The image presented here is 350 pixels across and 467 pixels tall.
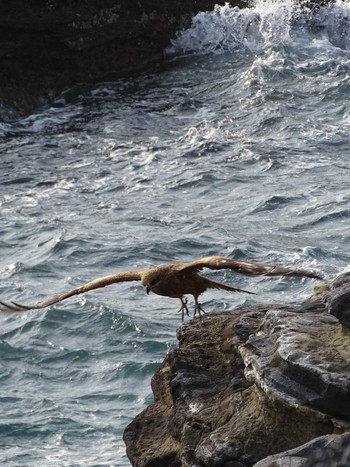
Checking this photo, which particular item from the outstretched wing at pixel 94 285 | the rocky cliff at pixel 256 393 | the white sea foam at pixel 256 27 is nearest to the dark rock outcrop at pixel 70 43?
the white sea foam at pixel 256 27

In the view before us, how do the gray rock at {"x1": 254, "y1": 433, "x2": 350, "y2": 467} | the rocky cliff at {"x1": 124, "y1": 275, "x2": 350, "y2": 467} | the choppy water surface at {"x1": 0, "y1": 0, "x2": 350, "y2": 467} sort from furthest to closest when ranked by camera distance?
the choppy water surface at {"x1": 0, "y1": 0, "x2": 350, "y2": 467}, the rocky cliff at {"x1": 124, "y1": 275, "x2": 350, "y2": 467}, the gray rock at {"x1": 254, "y1": 433, "x2": 350, "y2": 467}

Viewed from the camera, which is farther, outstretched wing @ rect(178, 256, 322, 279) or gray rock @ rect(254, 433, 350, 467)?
outstretched wing @ rect(178, 256, 322, 279)

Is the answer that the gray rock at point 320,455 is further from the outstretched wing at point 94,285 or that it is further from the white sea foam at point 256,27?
the white sea foam at point 256,27

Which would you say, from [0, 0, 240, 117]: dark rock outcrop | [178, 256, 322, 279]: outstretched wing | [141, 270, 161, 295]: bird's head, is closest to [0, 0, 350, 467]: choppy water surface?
[0, 0, 240, 117]: dark rock outcrop

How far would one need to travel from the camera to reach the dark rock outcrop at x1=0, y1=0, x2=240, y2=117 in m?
18.6

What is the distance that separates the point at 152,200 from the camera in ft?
47.0

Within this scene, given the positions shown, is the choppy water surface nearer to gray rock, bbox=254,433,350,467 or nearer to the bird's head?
the bird's head

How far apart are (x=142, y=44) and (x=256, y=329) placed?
14100 mm

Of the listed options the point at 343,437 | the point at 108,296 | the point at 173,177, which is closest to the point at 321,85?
the point at 173,177

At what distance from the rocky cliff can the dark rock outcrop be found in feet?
38.8

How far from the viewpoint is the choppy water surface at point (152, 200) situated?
381 inches

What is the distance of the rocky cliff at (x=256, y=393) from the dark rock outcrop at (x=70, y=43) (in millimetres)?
11827

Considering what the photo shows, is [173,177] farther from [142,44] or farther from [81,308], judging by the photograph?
[142,44]

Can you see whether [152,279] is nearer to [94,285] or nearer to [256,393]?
[94,285]
